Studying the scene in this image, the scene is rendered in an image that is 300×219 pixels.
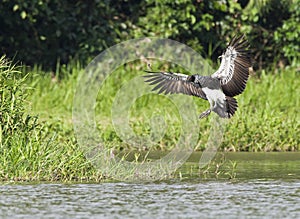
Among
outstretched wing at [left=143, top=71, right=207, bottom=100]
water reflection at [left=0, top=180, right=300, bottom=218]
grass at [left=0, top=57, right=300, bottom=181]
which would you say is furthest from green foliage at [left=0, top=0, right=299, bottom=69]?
water reflection at [left=0, top=180, right=300, bottom=218]

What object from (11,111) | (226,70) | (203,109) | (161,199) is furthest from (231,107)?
(203,109)

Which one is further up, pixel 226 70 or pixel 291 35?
pixel 291 35

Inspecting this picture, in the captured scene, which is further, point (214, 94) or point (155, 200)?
point (214, 94)

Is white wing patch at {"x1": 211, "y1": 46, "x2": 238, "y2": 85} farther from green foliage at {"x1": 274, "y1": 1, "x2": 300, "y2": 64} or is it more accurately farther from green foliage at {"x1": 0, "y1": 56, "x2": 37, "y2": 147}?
green foliage at {"x1": 274, "y1": 1, "x2": 300, "y2": 64}

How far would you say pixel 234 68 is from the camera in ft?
24.4

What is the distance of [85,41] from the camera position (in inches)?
547

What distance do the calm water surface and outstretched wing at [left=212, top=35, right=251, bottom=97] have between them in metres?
0.76

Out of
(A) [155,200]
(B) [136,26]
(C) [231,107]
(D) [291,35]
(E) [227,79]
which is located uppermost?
(B) [136,26]

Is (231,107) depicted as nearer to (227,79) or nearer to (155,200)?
(227,79)

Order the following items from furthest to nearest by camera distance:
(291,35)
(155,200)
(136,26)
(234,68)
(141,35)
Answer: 1. (136,26)
2. (141,35)
3. (291,35)
4. (234,68)
5. (155,200)

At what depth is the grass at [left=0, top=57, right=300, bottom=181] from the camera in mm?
7270

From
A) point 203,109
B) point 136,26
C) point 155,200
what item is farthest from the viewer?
point 136,26

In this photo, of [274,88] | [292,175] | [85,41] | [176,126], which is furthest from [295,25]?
[292,175]

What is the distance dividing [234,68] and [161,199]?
1.57m
